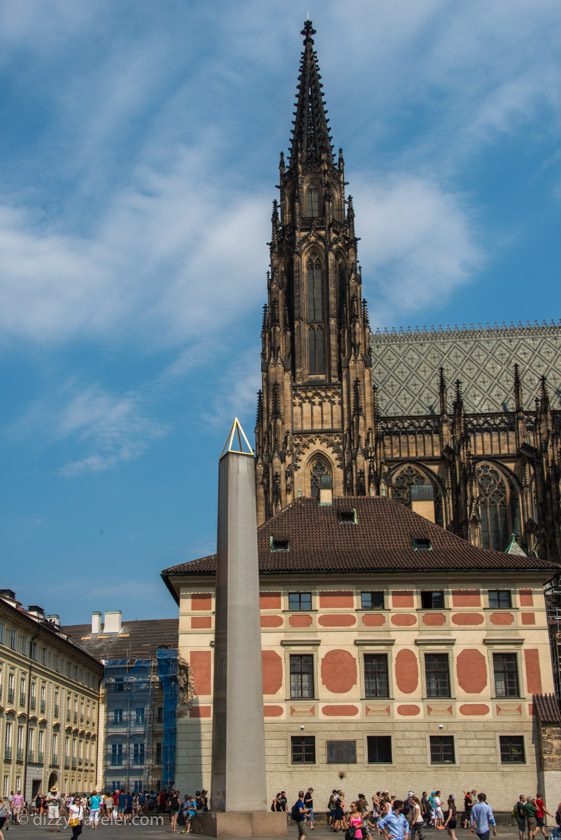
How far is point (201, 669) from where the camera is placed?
33281 millimetres

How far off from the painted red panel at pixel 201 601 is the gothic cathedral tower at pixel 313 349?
22569 millimetres

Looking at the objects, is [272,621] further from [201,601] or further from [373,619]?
[373,619]

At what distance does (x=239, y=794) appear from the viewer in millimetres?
20078

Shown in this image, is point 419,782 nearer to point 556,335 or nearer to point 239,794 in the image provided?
point 239,794

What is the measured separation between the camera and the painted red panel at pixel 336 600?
112 feet

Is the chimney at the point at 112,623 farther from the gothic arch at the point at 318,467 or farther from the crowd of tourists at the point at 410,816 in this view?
the crowd of tourists at the point at 410,816

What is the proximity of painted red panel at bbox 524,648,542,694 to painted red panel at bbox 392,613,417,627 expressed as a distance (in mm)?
3766

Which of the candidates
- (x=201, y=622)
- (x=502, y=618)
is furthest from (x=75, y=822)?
(x=502, y=618)

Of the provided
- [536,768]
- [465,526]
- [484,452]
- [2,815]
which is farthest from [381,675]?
[484,452]

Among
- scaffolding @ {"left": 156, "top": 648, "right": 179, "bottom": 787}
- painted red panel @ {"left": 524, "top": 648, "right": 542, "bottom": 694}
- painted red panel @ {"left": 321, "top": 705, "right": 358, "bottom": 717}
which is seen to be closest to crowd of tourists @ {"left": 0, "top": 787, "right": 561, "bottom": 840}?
painted red panel @ {"left": 321, "top": 705, "right": 358, "bottom": 717}

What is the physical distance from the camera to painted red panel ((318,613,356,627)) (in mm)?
34000

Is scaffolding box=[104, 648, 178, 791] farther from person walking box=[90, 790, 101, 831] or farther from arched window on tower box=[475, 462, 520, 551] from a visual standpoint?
person walking box=[90, 790, 101, 831]

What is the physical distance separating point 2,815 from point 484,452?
45.3 meters

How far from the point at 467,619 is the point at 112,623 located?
43576mm
